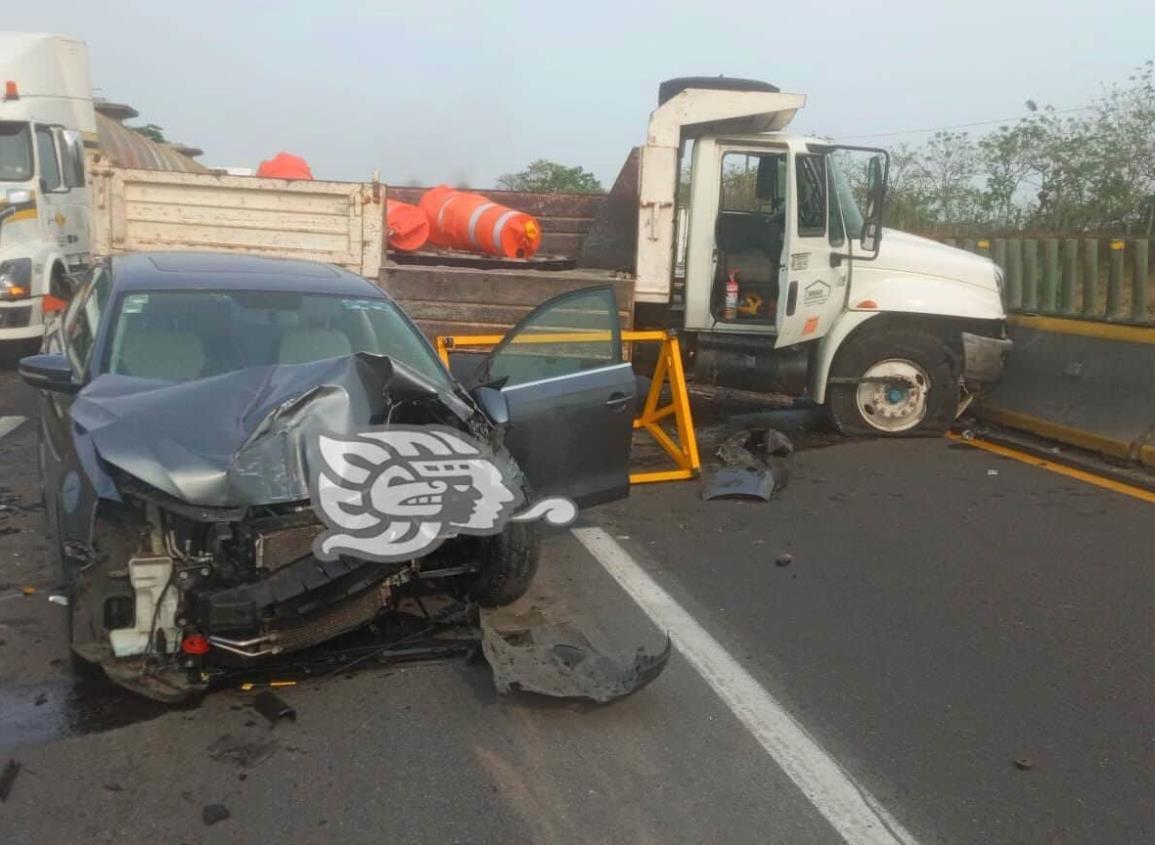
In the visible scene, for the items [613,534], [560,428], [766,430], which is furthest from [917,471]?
[560,428]

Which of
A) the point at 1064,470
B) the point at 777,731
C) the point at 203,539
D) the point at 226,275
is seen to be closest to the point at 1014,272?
the point at 1064,470

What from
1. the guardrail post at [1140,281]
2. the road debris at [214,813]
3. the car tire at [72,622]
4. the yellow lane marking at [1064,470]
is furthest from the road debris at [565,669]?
the guardrail post at [1140,281]

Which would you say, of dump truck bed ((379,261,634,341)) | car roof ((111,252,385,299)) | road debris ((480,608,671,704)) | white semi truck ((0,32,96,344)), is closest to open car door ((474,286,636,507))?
road debris ((480,608,671,704))

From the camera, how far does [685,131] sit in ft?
31.7

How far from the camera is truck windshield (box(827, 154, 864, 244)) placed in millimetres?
9539

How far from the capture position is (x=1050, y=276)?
1498cm

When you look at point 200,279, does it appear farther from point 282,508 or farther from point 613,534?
point 613,534

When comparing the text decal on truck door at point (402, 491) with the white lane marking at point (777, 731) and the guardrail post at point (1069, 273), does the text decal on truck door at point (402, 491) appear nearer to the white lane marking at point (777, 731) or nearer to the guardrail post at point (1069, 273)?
the white lane marking at point (777, 731)

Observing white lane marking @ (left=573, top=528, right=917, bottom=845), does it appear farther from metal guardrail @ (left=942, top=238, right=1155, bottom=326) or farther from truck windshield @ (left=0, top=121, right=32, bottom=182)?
metal guardrail @ (left=942, top=238, right=1155, bottom=326)

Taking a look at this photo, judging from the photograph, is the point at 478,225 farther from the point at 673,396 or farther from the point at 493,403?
the point at 493,403

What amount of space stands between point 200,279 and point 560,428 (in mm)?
1905

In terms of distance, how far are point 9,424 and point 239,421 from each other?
6.58 meters

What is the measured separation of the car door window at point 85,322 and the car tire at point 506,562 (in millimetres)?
1954

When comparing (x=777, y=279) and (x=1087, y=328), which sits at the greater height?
(x=777, y=279)
